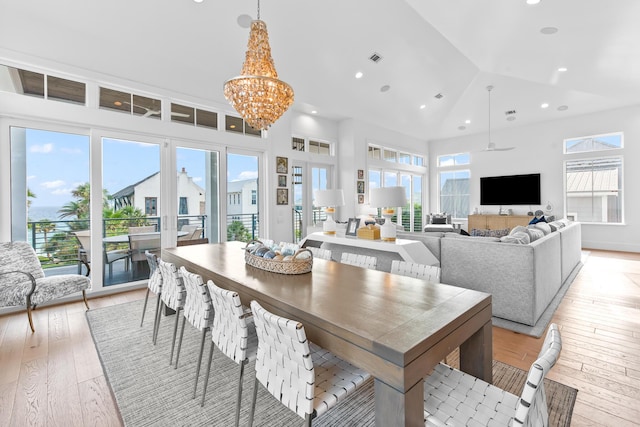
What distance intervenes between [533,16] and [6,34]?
20.6 ft

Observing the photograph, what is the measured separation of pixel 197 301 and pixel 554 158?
30.1 feet

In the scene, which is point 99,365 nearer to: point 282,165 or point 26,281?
point 26,281

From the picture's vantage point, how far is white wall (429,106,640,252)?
6.79 m

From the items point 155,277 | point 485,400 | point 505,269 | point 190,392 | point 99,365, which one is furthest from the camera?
point 505,269

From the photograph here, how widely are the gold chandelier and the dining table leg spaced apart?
2282 mm

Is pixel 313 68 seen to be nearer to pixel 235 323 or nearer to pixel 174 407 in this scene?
pixel 235 323

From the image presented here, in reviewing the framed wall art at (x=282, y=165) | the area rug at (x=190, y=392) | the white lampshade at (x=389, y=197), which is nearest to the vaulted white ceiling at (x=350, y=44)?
the framed wall art at (x=282, y=165)

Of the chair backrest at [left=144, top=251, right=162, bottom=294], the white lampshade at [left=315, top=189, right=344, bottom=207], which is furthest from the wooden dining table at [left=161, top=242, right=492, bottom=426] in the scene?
the white lampshade at [left=315, top=189, right=344, bottom=207]

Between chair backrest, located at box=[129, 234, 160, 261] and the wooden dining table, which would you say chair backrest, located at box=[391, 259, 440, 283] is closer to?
the wooden dining table

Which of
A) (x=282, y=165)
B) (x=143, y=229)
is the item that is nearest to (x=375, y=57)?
(x=282, y=165)

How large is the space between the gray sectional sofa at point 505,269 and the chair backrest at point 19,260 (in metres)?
4.25

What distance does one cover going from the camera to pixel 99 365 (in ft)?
8.02

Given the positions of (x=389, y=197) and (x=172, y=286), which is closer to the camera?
(x=172, y=286)

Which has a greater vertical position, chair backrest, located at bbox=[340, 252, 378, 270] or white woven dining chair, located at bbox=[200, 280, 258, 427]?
chair backrest, located at bbox=[340, 252, 378, 270]
